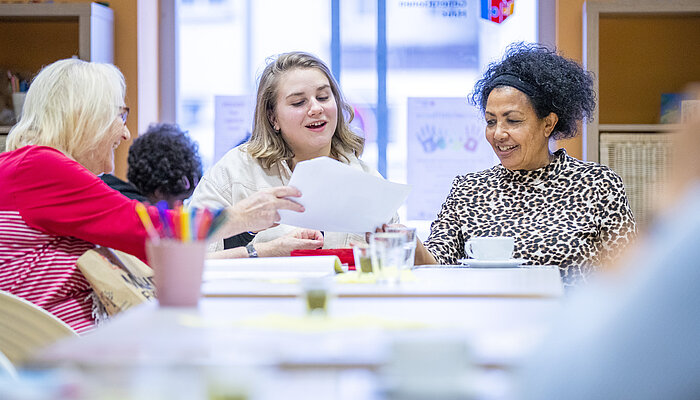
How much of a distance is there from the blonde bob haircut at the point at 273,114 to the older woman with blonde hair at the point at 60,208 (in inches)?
29.4

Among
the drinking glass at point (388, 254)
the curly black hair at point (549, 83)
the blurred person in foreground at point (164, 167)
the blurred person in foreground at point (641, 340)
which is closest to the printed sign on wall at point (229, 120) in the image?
the blurred person in foreground at point (164, 167)

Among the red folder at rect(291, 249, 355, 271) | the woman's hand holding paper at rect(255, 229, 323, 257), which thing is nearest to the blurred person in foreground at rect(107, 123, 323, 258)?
the woman's hand holding paper at rect(255, 229, 323, 257)

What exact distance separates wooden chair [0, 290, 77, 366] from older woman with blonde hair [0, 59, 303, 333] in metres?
0.32

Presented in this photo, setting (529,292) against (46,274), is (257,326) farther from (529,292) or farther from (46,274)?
(46,274)

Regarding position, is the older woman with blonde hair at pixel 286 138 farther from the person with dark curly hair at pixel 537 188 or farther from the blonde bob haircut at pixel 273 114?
the person with dark curly hair at pixel 537 188

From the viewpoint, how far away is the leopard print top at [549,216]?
2.52 meters

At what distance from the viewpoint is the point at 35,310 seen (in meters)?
1.41

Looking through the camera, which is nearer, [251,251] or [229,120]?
[251,251]

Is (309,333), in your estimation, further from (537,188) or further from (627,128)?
(627,128)

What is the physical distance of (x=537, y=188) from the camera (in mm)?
2693

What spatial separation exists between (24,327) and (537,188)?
1.79 meters

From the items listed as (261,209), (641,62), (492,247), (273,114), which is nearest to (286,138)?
(273,114)

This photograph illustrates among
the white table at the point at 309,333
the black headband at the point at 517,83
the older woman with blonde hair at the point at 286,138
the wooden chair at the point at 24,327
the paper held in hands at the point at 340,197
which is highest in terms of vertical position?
the black headband at the point at 517,83

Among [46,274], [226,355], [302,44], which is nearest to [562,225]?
[46,274]
